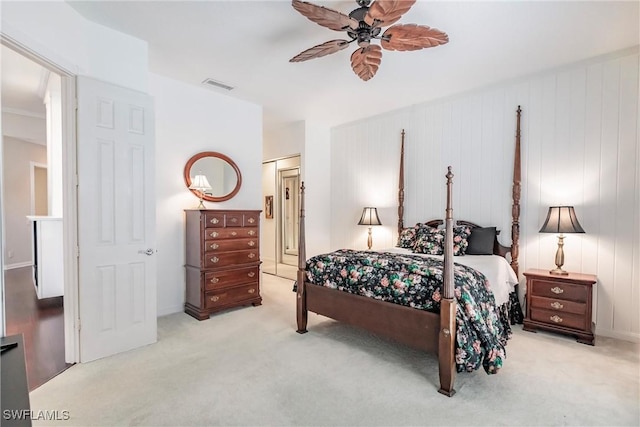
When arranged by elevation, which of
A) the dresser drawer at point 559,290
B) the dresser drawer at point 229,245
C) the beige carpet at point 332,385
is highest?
the dresser drawer at point 229,245

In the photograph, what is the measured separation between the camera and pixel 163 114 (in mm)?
3771

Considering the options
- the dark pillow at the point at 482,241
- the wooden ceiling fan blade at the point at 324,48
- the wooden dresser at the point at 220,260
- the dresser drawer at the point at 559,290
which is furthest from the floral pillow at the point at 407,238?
the wooden ceiling fan blade at the point at 324,48

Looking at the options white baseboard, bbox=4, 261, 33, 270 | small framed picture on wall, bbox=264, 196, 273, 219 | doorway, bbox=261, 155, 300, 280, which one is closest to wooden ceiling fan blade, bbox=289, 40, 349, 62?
doorway, bbox=261, 155, 300, 280

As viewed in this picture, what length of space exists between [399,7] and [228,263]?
10.3 ft

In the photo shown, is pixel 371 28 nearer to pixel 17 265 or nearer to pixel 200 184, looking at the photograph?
pixel 200 184

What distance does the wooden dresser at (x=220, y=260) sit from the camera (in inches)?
145

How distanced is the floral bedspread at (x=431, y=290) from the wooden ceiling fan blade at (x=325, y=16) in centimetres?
187

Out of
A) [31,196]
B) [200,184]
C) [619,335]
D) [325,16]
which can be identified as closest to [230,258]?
[200,184]

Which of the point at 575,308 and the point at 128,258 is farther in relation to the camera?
the point at 575,308

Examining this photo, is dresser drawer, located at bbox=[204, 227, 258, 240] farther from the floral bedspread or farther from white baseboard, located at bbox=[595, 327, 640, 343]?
white baseboard, located at bbox=[595, 327, 640, 343]

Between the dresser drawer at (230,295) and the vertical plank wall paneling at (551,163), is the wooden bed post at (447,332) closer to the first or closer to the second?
the vertical plank wall paneling at (551,163)

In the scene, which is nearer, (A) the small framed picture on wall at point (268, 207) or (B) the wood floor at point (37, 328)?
(B) the wood floor at point (37, 328)

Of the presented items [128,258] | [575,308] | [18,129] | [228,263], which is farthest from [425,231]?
[18,129]

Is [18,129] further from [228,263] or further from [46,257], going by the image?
[228,263]
